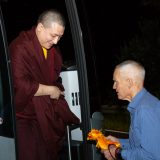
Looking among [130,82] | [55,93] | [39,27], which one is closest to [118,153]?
[130,82]

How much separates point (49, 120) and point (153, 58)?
7.40 m

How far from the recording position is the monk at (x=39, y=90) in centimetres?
412

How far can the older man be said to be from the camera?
3293 mm

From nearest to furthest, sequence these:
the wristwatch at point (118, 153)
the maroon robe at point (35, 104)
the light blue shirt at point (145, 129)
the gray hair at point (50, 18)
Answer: the light blue shirt at point (145, 129)
the wristwatch at point (118, 153)
the maroon robe at point (35, 104)
the gray hair at point (50, 18)

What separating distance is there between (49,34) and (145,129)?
1423mm

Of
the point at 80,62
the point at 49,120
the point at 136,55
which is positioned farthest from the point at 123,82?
the point at 136,55

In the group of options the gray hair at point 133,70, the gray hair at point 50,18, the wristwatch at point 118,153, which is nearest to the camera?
the gray hair at point 133,70

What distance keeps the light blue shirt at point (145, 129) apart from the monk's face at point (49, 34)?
1136 mm

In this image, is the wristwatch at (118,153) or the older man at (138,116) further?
the wristwatch at (118,153)

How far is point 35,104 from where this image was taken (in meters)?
4.26

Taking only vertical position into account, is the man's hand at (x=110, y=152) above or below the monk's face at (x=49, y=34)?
below

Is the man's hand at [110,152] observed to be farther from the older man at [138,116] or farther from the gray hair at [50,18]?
the gray hair at [50,18]

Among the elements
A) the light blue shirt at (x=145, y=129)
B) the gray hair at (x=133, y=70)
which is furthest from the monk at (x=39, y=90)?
the light blue shirt at (x=145, y=129)

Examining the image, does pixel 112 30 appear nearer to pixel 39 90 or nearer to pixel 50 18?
pixel 50 18
